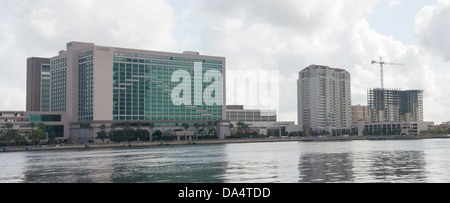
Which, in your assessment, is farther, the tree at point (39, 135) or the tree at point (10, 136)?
the tree at point (39, 135)

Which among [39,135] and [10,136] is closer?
[10,136]

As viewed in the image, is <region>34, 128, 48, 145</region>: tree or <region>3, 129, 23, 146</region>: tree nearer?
<region>3, 129, 23, 146</region>: tree

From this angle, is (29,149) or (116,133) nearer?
(29,149)
